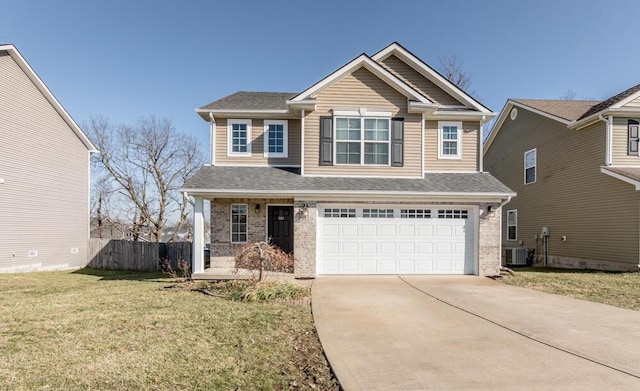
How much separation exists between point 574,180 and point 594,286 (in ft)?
21.8

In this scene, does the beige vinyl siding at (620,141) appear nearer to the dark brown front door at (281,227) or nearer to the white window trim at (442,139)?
the white window trim at (442,139)

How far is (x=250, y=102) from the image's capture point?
13336 millimetres

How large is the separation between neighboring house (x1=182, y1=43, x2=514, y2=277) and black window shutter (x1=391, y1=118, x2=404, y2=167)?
4 centimetres

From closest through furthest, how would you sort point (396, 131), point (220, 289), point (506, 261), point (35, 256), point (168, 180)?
point (220, 289)
point (396, 131)
point (35, 256)
point (506, 261)
point (168, 180)

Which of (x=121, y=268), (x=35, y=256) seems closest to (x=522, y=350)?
(x=121, y=268)

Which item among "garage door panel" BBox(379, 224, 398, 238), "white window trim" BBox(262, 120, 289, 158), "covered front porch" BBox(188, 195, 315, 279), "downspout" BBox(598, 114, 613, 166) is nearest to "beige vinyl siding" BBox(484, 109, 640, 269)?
"downspout" BBox(598, 114, 613, 166)

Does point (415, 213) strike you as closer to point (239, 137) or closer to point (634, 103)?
point (239, 137)

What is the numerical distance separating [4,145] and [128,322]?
37.0 feet

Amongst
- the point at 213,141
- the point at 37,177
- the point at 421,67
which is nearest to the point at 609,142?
the point at 421,67

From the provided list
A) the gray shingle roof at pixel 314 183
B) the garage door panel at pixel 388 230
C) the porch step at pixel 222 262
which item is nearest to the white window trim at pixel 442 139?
the gray shingle roof at pixel 314 183

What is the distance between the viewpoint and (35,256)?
13.7 metres

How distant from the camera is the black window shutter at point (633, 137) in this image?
13.1 metres

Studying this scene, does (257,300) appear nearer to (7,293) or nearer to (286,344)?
(286,344)

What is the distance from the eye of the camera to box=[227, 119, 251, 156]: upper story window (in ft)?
41.3
